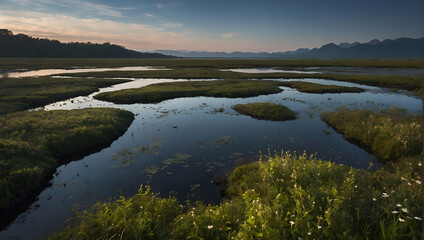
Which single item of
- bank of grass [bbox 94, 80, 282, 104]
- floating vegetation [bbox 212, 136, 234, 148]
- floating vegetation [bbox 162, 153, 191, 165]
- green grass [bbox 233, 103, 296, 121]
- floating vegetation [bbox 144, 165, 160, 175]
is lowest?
floating vegetation [bbox 144, 165, 160, 175]

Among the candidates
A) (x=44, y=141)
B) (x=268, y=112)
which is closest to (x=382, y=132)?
(x=268, y=112)

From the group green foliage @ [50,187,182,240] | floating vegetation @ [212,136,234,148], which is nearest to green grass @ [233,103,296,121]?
floating vegetation @ [212,136,234,148]

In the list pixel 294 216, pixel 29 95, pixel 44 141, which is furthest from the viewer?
pixel 29 95

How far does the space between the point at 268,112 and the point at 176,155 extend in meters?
13.8

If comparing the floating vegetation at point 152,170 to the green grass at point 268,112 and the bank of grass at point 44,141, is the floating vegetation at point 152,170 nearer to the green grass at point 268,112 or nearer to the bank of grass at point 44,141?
the bank of grass at point 44,141

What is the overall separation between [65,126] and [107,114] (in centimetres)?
508

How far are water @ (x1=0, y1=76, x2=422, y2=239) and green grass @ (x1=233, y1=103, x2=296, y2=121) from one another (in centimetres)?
113

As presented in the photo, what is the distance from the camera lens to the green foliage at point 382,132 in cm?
1455

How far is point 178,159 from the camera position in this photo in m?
15.2

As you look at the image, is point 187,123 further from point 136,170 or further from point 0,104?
point 0,104

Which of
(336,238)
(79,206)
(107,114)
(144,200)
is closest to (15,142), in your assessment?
(79,206)

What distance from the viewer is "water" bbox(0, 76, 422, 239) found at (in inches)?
425

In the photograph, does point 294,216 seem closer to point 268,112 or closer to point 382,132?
point 382,132

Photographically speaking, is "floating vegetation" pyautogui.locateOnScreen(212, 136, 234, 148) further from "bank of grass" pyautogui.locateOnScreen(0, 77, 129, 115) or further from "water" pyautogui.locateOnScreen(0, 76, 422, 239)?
"bank of grass" pyautogui.locateOnScreen(0, 77, 129, 115)
